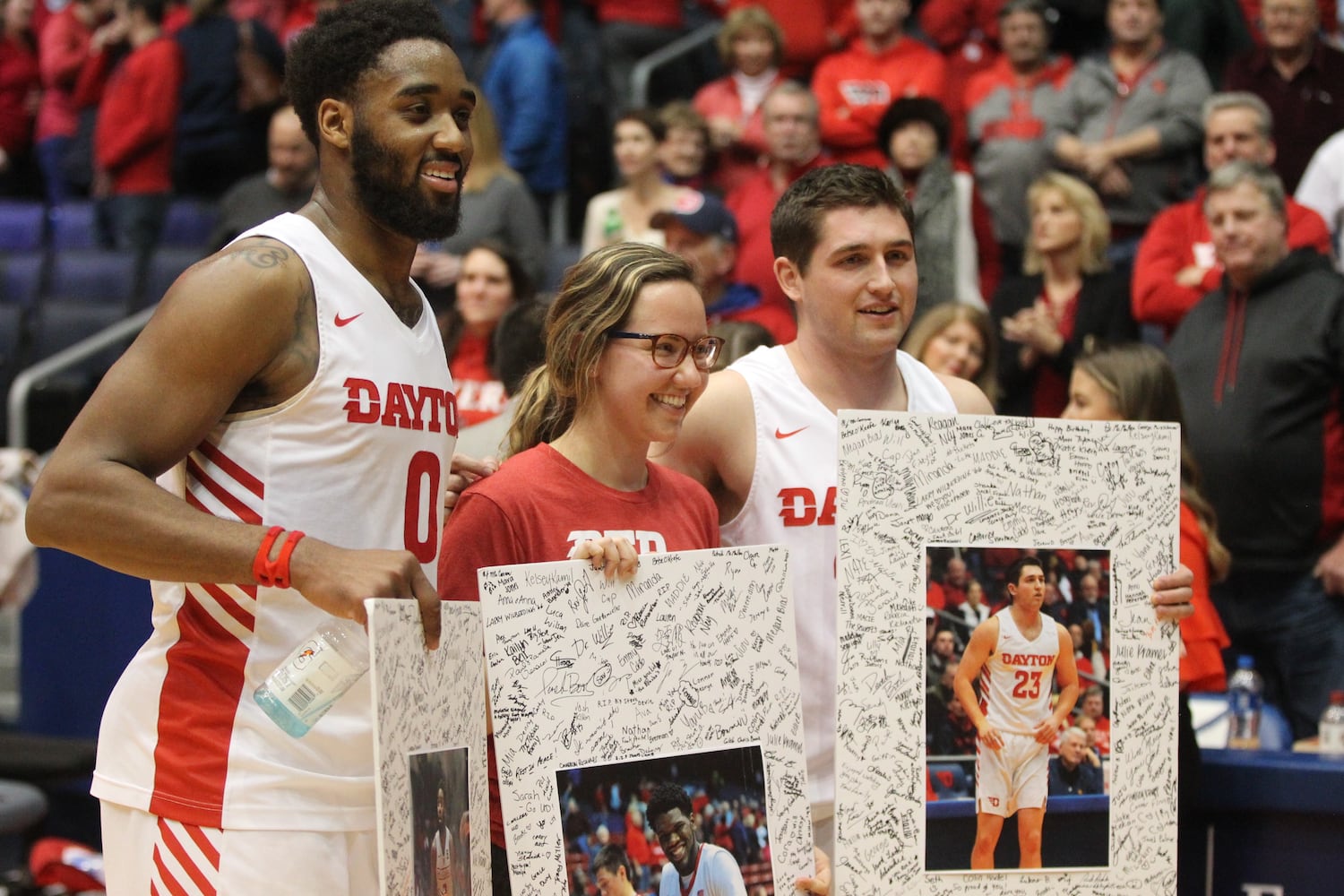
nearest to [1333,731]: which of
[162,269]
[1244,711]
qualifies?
[1244,711]

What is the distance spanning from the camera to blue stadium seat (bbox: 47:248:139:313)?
396 inches

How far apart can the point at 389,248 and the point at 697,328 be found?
0.58 meters

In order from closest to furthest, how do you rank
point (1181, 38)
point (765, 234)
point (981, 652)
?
1. point (981, 652)
2. point (765, 234)
3. point (1181, 38)

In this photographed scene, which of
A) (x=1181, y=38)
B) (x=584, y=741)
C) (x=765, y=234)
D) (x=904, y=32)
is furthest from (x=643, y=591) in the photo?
(x=904, y=32)

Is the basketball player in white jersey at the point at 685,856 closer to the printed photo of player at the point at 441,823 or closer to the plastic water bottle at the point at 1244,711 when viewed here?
the printed photo of player at the point at 441,823

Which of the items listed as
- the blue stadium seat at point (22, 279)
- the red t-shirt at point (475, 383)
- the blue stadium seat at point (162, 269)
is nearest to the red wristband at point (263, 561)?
the red t-shirt at point (475, 383)

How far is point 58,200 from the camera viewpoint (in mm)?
A: 11477

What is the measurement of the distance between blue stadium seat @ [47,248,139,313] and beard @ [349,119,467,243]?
785 centimetres

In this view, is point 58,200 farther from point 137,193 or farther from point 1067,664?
point 1067,664

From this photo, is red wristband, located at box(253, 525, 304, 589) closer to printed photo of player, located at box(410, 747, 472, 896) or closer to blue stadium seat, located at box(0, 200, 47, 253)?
printed photo of player, located at box(410, 747, 472, 896)

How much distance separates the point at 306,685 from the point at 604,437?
90cm

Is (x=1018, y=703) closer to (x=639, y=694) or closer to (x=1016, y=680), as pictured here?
(x=1016, y=680)

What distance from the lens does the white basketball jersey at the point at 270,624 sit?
2.40 m

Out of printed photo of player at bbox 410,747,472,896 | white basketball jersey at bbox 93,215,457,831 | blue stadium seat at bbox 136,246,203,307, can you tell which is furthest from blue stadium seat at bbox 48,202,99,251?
printed photo of player at bbox 410,747,472,896
